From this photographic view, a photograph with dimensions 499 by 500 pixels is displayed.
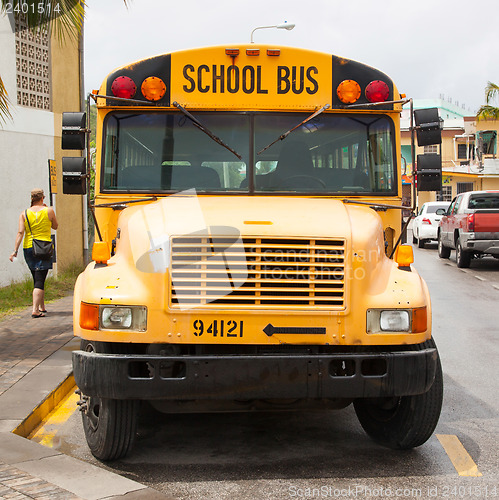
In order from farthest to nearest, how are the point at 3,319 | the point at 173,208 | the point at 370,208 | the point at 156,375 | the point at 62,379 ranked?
the point at 3,319 < the point at 62,379 < the point at 370,208 < the point at 173,208 < the point at 156,375

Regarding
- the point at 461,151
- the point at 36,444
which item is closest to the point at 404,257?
the point at 36,444

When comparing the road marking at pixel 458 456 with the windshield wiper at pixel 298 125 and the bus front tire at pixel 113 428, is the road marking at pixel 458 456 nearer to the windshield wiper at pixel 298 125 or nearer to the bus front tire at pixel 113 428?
the bus front tire at pixel 113 428

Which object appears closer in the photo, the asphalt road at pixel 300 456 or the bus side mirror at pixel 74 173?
the asphalt road at pixel 300 456

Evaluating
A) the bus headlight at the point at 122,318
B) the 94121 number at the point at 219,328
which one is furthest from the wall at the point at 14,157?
the 94121 number at the point at 219,328

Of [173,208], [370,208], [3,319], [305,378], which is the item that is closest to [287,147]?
[370,208]

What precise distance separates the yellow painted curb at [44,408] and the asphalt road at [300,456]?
192 millimetres

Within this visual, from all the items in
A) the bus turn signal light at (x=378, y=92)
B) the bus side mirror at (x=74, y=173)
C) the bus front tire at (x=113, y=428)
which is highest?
the bus turn signal light at (x=378, y=92)

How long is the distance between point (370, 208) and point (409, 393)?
1.63 m

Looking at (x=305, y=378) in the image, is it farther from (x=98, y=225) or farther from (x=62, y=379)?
(x=62, y=379)

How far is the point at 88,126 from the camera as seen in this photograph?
6016 millimetres

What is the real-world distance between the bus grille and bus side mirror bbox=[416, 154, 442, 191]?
1.74 m

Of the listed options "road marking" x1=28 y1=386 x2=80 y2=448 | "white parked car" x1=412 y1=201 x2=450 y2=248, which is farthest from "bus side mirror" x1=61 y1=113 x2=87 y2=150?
"white parked car" x1=412 y1=201 x2=450 y2=248

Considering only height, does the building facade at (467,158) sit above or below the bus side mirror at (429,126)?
above

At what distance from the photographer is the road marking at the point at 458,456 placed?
4.87 metres
